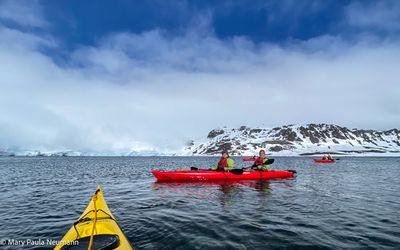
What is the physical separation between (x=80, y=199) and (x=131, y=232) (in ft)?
29.5

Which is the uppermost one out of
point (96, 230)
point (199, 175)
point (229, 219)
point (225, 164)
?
point (225, 164)

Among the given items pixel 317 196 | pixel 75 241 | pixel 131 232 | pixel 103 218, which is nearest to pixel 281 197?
pixel 317 196

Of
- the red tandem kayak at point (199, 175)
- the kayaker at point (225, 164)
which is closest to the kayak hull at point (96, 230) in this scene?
the red tandem kayak at point (199, 175)

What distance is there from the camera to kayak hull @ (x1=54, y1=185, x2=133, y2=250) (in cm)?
613

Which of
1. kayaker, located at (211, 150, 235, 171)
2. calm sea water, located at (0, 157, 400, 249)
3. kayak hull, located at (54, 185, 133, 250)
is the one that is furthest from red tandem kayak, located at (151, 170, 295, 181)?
kayak hull, located at (54, 185, 133, 250)

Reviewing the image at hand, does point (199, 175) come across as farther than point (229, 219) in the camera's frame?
Yes

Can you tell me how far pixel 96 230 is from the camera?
6781 millimetres

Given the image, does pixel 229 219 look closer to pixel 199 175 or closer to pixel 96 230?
pixel 96 230

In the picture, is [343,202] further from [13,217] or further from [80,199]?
[13,217]

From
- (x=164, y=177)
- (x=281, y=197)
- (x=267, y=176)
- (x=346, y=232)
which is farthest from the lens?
(x=267, y=176)

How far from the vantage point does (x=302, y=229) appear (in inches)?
381

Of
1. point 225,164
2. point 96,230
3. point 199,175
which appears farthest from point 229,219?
point 225,164

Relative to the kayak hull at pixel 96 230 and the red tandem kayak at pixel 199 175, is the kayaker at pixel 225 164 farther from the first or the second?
the kayak hull at pixel 96 230

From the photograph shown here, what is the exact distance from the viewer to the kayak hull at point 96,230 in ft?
20.1
